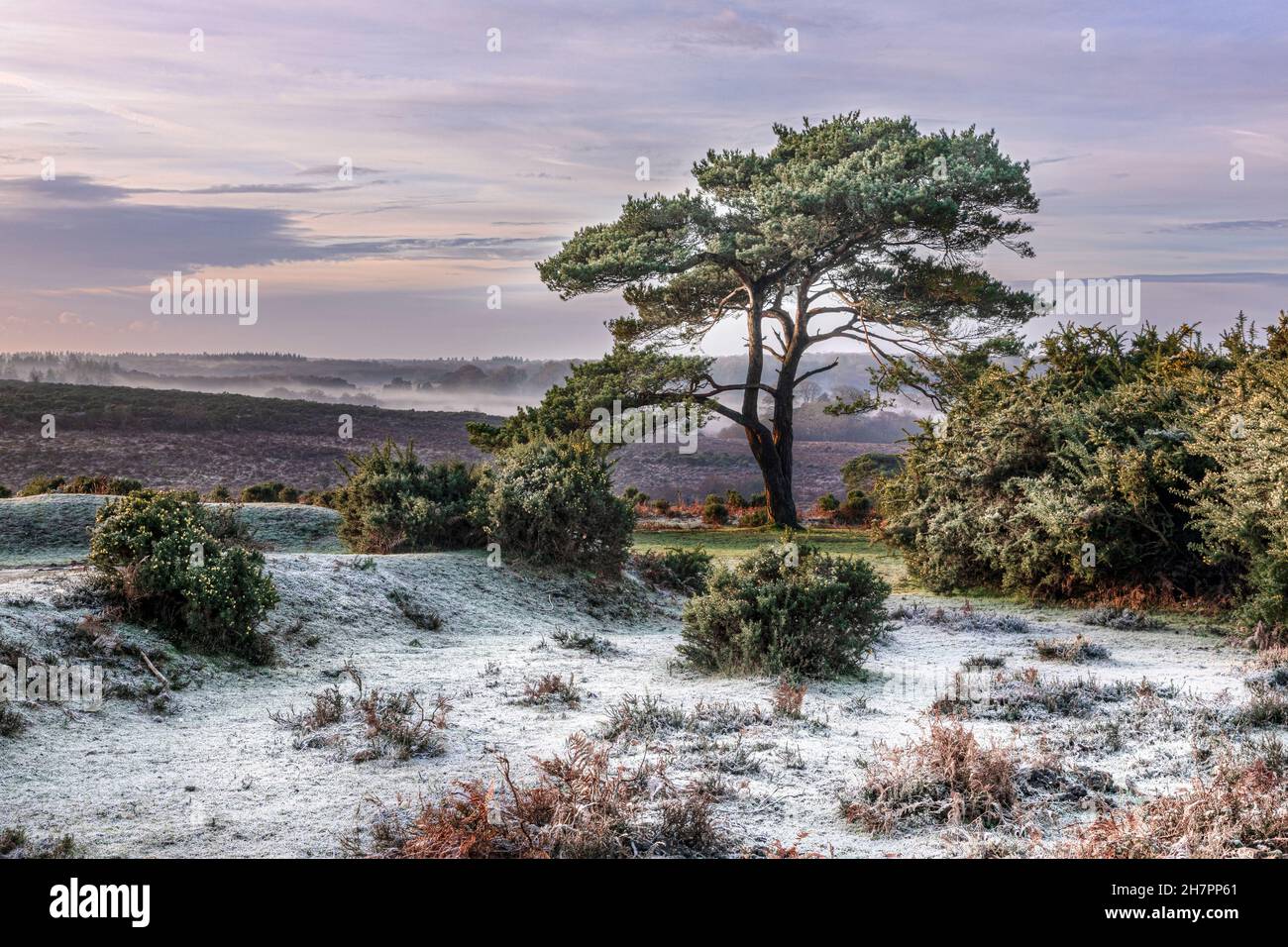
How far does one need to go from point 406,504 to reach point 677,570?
3.73 metres

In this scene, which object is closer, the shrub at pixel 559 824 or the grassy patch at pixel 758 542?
the shrub at pixel 559 824

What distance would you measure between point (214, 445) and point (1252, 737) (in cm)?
3860

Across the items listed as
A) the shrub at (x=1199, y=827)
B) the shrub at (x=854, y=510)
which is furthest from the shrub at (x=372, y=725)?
the shrub at (x=854, y=510)

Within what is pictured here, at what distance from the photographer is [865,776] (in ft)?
18.1

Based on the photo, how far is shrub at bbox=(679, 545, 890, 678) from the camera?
870cm

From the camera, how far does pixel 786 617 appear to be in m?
8.70

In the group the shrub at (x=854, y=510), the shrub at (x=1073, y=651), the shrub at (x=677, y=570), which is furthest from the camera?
the shrub at (x=854, y=510)

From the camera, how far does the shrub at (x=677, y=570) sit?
14.4 metres

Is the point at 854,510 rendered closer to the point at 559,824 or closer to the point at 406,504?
the point at 406,504

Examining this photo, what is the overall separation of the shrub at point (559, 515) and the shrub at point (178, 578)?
13.6 ft

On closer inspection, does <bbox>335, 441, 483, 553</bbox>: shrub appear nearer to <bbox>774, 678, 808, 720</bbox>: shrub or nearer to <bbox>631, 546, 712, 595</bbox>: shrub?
<bbox>631, 546, 712, 595</bbox>: shrub

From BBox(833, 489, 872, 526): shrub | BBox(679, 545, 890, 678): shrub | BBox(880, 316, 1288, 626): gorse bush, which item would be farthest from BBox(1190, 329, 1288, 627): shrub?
BBox(833, 489, 872, 526): shrub

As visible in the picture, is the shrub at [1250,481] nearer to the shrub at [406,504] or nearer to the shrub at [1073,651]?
the shrub at [1073,651]

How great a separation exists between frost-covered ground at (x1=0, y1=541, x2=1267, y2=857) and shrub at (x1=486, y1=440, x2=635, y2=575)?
42.6 inches
